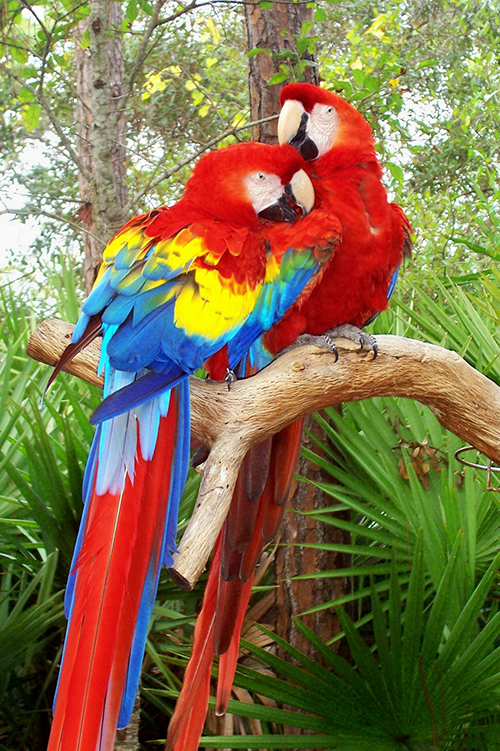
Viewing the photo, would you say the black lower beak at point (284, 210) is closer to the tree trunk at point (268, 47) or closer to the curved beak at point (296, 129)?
the curved beak at point (296, 129)

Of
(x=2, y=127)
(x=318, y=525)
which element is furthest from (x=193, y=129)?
(x=318, y=525)

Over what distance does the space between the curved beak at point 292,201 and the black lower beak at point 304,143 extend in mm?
105

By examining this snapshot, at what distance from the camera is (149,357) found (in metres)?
0.69

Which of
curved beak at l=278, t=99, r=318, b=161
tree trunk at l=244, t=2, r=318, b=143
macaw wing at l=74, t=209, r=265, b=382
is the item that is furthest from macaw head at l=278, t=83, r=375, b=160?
tree trunk at l=244, t=2, r=318, b=143

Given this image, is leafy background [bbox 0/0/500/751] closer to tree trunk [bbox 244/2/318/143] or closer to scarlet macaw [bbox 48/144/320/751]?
tree trunk [bbox 244/2/318/143]

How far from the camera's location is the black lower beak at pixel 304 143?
0.95m

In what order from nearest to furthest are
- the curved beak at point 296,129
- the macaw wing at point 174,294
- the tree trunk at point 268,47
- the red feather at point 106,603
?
the red feather at point 106,603, the macaw wing at point 174,294, the curved beak at point 296,129, the tree trunk at point 268,47

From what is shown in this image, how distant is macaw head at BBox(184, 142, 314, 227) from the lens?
84cm

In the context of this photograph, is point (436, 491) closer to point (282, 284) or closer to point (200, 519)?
point (282, 284)

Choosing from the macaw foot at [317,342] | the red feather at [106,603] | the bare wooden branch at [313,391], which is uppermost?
the macaw foot at [317,342]

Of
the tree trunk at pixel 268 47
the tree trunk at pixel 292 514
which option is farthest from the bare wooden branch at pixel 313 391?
the tree trunk at pixel 268 47

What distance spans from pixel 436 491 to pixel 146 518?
60cm

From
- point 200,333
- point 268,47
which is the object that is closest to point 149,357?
point 200,333

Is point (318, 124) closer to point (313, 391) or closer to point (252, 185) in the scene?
point (252, 185)
